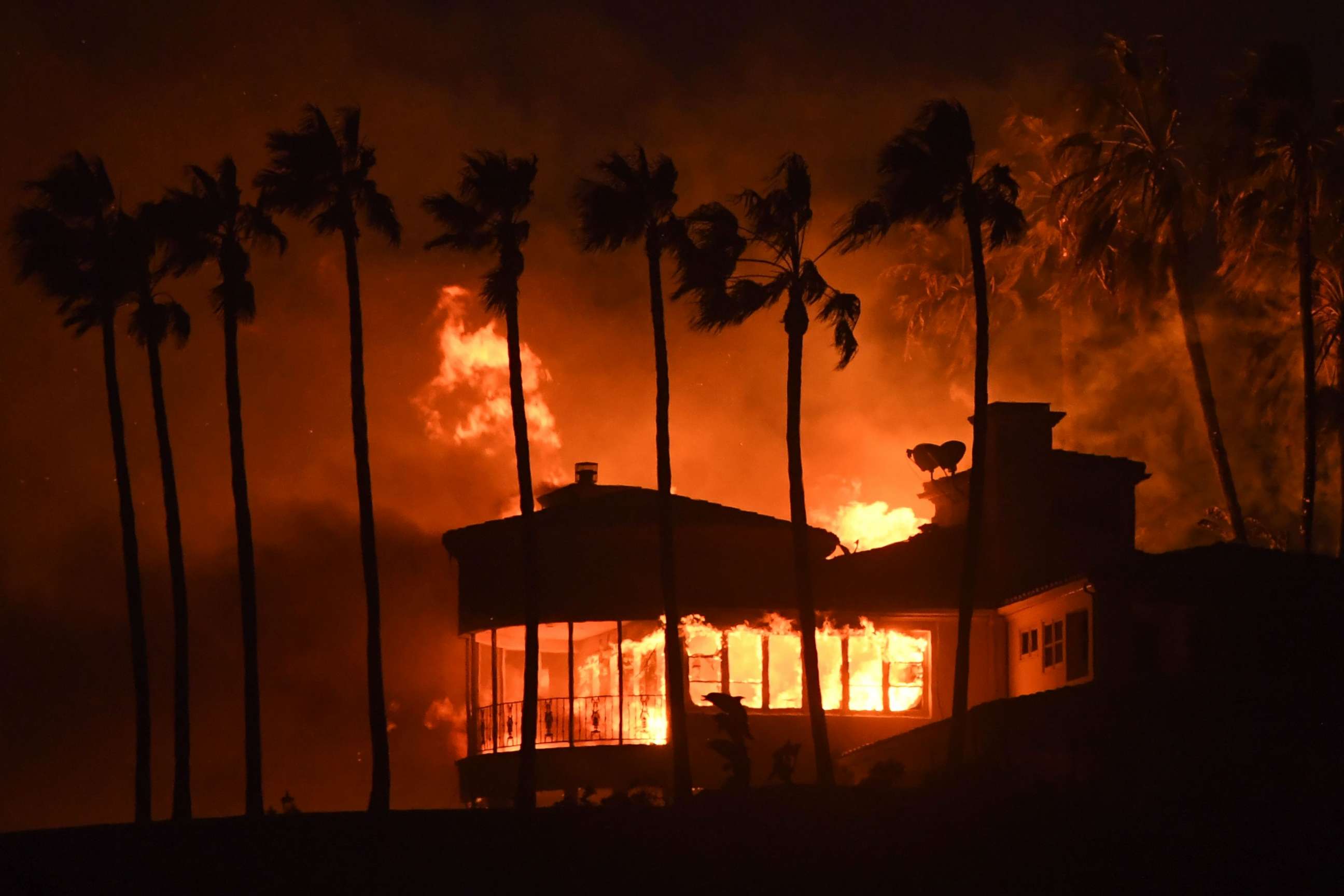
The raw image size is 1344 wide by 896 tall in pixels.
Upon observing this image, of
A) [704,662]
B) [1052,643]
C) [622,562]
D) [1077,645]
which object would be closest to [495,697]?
[622,562]

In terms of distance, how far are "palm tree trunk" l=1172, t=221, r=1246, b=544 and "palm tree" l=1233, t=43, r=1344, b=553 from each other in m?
2.55

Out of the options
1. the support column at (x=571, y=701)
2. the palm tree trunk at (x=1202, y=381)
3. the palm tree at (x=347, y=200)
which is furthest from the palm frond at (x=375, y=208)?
the palm tree trunk at (x=1202, y=381)

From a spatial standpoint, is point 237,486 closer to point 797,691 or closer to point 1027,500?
point 797,691

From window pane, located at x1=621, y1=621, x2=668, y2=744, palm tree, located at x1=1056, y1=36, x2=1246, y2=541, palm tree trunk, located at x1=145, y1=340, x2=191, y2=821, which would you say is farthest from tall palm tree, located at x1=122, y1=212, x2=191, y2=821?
palm tree, located at x1=1056, y1=36, x2=1246, y2=541

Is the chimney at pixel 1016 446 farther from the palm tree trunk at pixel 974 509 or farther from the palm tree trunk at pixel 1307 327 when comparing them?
the palm tree trunk at pixel 974 509

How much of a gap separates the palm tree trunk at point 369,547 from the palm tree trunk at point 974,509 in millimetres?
10116

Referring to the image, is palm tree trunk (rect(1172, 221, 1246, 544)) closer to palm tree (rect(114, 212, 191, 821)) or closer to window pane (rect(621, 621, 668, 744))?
window pane (rect(621, 621, 668, 744))

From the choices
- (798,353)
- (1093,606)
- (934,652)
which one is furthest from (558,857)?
(934,652)

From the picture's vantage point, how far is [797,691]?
44406 millimetres

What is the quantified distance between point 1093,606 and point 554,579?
40.2 feet

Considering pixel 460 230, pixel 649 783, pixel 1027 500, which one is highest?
pixel 460 230

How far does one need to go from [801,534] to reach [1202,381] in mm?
17380

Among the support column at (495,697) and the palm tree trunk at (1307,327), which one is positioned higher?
the palm tree trunk at (1307,327)

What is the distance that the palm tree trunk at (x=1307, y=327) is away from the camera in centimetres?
4459
